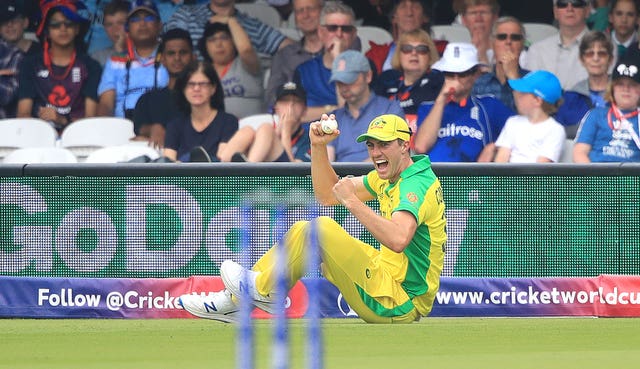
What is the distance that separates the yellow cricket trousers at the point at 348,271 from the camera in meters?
7.30

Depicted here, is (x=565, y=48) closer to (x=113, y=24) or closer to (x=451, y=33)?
(x=451, y=33)

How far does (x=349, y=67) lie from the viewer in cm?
1201

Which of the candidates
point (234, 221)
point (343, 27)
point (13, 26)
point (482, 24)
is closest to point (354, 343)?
point (234, 221)

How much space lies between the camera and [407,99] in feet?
41.0

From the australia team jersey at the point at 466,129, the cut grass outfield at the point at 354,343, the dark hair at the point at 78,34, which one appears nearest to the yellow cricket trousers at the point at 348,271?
the cut grass outfield at the point at 354,343

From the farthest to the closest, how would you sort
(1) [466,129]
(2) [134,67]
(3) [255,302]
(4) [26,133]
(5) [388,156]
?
1. (2) [134,67]
2. (4) [26,133]
3. (1) [466,129]
4. (5) [388,156]
5. (3) [255,302]

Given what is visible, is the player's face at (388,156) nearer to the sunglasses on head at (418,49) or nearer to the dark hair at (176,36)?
the sunglasses on head at (418,49)

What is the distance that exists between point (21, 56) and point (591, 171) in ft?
22.8

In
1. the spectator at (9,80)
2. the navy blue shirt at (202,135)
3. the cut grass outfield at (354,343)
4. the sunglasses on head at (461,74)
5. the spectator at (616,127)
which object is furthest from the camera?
the spectator at (9,80)

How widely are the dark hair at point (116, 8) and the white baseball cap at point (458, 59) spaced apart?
3988mm

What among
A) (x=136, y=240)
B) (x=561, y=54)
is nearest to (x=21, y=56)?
(x=136, y=240)

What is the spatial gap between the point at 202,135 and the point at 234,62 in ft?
5.15

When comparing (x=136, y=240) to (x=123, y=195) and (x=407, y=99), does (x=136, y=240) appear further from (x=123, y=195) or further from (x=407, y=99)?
(x=407, y=99)

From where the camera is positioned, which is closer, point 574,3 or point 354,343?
point 354,343
